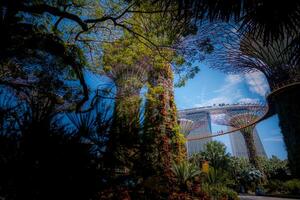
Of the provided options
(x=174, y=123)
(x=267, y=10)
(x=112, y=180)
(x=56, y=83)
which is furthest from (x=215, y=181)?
(x=112, y=180)

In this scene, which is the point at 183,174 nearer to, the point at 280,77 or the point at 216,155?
the point at 280,77

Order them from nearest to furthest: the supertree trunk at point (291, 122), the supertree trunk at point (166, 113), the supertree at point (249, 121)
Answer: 1. the supertree trunk at point (166, 113)
2. the supertree trunk at point (291, 122)
3. the supertree at point (249, 121)

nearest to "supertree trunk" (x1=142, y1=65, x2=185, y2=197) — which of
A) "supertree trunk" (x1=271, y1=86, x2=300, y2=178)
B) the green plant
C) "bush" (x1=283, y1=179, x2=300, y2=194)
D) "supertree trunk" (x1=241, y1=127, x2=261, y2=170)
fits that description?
the green plant

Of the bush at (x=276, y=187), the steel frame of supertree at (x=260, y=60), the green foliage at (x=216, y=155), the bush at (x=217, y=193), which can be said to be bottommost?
the bush at (x=276, y=187)

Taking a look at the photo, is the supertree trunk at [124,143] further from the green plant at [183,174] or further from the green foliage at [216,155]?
the green foliage at [216,155]

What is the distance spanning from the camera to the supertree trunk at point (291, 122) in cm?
1850

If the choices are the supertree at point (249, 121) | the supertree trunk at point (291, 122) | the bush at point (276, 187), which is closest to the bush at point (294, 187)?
the bush at point (276, 187)

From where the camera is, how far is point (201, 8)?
3297 millimetres

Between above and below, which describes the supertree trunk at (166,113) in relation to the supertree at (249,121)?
below

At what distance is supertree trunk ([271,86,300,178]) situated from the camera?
18.5 metres

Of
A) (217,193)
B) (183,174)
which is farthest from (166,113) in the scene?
(217,193)

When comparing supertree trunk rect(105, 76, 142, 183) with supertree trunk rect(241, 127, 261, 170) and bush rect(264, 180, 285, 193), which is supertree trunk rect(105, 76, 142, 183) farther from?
supertree trunk rect(241, 127, 261, 170)

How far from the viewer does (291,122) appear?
62.6 feet

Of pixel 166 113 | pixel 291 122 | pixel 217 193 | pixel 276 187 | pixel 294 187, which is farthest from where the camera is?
pixel 276 187
